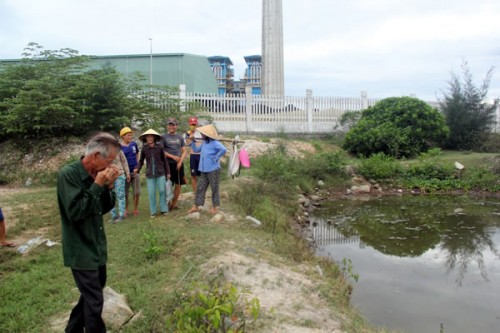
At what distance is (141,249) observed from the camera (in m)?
5.23

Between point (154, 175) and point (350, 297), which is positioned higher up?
point (154, 175)

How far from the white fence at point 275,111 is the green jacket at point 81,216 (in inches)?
532

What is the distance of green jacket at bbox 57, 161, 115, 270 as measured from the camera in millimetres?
2758

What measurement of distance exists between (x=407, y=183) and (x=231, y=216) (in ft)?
28.4

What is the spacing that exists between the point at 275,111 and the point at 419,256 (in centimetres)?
1139

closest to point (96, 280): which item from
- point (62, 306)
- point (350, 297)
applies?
point (62, 306)

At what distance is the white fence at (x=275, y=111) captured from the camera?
17.1m

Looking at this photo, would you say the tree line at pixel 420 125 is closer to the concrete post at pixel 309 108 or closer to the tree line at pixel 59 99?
the concrete post at pixel 309 108

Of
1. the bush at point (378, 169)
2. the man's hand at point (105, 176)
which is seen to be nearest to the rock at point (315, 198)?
the bush at point (378, 169)

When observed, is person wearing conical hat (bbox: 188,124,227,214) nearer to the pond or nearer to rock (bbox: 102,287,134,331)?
the pond

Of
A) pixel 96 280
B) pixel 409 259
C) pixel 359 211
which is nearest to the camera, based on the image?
pixel 96 280

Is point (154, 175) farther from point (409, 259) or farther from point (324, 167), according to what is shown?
point (324, 167)

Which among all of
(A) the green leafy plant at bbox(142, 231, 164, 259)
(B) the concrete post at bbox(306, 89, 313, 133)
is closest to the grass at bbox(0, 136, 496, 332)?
(A) the green leafy plant at bbox(142, 231, 164, 259)

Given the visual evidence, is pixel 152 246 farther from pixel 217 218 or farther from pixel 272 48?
pixel 272 48
